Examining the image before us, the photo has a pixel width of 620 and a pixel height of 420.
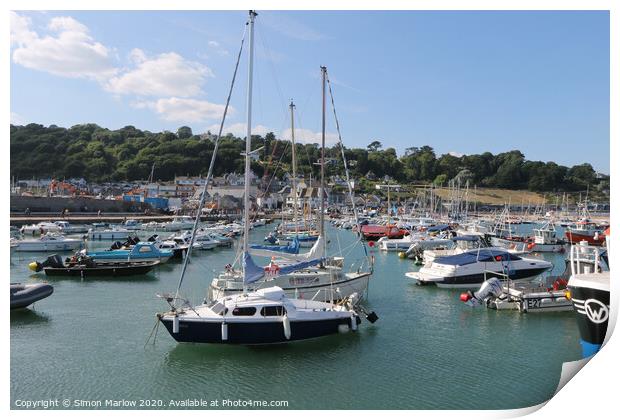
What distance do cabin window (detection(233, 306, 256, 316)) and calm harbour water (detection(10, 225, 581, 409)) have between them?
0.94 m

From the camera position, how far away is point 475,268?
71.4ft

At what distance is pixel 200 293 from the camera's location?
2127 cm

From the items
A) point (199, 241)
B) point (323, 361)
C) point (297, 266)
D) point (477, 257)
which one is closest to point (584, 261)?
point (323, 361)

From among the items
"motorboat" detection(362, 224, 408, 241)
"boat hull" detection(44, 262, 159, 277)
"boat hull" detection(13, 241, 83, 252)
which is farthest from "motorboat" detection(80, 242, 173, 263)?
"motorboat" detection(362, 224, 408, 241)

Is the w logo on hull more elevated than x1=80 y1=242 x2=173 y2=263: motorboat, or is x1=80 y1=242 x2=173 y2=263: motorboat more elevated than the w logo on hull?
the w logo on hull

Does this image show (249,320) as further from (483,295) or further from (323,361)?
(483,295)

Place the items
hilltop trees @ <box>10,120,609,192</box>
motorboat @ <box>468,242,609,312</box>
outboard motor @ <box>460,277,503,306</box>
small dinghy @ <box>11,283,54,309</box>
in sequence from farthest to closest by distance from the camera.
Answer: hilltop trees @ <box>10,120,609,192</box>, outboard motor @ <box>460,277,503,306</box>, small dinghy @ <box>11,283,54,309</box>, motorboat @ <box>468,242,609,312</box>

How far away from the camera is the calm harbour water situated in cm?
1099

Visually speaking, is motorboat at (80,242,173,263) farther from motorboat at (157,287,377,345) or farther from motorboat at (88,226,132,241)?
motorboat at (157,287,377,345)

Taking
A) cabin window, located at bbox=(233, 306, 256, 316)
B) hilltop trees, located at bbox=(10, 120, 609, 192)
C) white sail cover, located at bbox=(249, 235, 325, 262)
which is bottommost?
cabin window, located at bbox=(233, 306, 256, 316)

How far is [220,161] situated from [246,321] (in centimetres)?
9726
